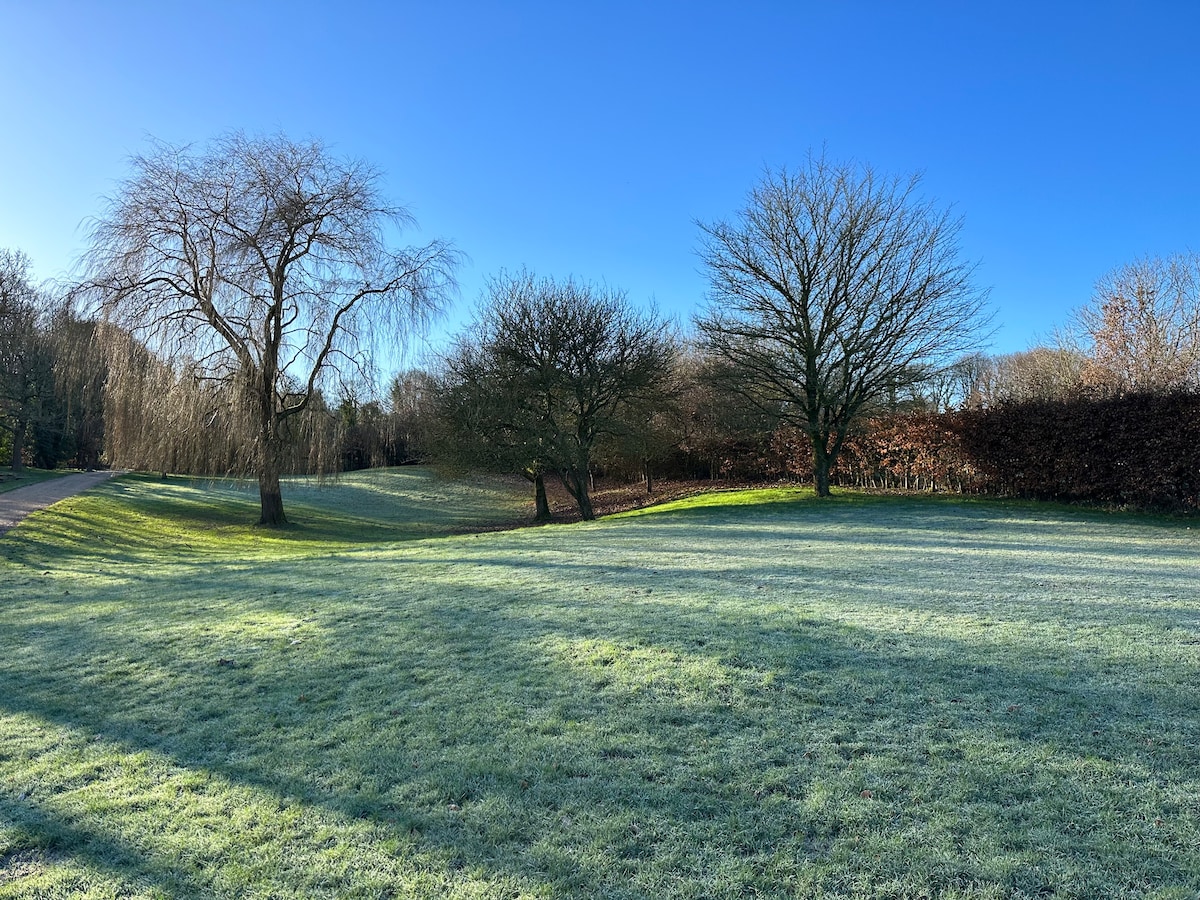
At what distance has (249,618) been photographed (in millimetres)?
6164

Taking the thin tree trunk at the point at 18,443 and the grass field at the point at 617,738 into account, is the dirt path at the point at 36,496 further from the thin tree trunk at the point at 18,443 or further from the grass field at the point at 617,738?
the grass field at the point at 617,738

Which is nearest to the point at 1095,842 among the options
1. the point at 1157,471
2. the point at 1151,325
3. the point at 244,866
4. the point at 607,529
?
the point at 244,866

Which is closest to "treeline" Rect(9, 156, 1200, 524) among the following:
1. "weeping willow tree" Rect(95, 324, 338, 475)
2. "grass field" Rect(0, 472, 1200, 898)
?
"weeping willow tree" Rect(95, 324, 338, 475)

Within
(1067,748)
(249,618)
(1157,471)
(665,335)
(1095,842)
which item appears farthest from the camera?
(665,335)

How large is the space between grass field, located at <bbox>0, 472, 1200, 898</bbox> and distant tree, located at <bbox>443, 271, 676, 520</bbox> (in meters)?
11.0

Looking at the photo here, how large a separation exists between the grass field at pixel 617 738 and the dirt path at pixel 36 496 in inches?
447

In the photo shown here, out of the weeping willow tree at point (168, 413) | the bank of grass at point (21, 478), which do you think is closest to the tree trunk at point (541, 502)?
the weeping willow tree at point (168, 413)

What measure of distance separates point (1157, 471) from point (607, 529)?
36.5 feet

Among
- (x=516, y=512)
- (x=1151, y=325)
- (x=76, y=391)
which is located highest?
(x=1151, y=325)

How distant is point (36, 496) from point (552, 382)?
639 inches

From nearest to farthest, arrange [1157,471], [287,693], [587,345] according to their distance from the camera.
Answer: [287,693]
[1157,471]
[587,345]

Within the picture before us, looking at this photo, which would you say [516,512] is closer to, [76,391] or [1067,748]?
[76,391]

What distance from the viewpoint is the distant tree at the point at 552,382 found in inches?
722

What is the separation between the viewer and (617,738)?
3.37 m
